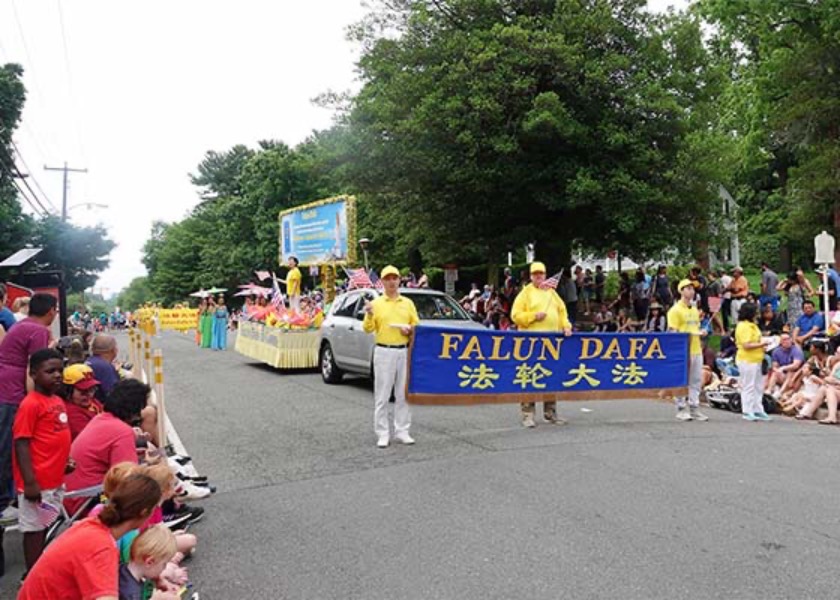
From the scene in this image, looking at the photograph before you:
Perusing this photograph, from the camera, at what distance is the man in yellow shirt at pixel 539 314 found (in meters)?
8.83

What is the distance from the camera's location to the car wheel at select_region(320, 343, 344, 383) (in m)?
12.8

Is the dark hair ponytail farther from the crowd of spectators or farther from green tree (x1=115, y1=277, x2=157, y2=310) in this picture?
green tree (x1=115, y1=277, x2=157, y2=310)

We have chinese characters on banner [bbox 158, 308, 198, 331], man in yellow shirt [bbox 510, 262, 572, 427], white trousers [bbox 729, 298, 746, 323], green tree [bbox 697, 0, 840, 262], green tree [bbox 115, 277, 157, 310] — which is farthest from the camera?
green tree [bbox 115, 277, 157, 310]

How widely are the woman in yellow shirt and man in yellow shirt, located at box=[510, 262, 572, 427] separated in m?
2.68

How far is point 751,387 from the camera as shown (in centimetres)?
973

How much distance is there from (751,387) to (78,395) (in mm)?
8557

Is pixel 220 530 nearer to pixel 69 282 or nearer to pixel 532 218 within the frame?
pixel 532 218

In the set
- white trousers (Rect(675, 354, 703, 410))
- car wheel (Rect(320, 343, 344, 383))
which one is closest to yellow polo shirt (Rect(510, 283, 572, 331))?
white trousers (Rect(675, 354, 703, 410))

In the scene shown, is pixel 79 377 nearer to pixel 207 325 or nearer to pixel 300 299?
pixel 300 299

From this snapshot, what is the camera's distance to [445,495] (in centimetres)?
583

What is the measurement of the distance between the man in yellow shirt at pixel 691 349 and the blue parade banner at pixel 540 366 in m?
0.09

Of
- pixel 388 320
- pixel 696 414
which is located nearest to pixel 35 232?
pixel 388 320

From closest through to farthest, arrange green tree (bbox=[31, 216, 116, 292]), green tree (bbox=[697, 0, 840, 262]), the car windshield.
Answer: the car windshield < green tree (bbox=[697, 0, 840, 262]) < green tree (bbox=[31, 216, 116, 292])

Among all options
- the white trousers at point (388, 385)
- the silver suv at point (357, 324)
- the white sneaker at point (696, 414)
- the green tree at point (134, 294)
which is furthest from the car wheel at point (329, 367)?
the green tree at point (134, 294)
